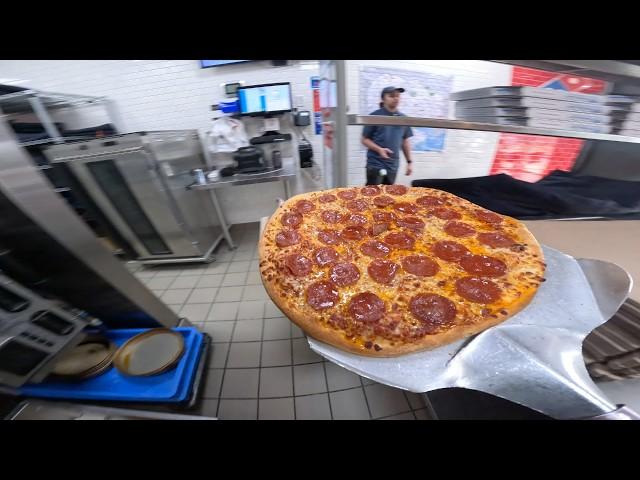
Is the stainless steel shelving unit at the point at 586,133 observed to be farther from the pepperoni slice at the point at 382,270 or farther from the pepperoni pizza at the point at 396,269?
the pepperoni slice at the point at 382,270

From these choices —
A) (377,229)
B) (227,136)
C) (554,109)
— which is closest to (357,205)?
(377,229)

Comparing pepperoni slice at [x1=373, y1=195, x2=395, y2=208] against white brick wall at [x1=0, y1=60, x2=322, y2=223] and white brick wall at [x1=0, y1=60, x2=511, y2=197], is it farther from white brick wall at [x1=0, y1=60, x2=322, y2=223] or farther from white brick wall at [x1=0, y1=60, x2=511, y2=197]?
white brick wall at [x1=0, y1=60, x2=322, y2=223]

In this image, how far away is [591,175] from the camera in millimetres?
1784

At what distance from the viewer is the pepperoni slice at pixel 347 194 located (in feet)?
5.19

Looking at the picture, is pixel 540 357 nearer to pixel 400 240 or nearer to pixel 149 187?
pixel 400 240

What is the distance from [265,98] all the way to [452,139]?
2.22 meters

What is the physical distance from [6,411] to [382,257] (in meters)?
1.87

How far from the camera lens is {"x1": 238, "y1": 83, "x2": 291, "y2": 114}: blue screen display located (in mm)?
2654

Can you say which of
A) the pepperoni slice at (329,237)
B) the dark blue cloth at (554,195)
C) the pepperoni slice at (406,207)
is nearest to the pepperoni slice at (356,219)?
the pepperoni slice at (329,237)

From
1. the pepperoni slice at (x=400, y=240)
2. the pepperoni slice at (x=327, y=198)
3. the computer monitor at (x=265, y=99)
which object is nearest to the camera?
the pepperoni slice at (x=400, y=240)

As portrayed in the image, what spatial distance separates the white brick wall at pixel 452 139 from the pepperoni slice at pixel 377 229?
1009mm

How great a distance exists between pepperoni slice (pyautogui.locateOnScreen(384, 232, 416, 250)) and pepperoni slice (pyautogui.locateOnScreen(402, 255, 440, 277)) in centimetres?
8

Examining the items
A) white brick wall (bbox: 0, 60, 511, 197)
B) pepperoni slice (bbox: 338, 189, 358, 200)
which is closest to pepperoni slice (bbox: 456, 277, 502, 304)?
pepperoni slice (bbox: 338, 189, 358, 200)

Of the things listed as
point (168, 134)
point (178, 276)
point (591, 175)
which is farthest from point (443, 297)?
point (168, 134)
